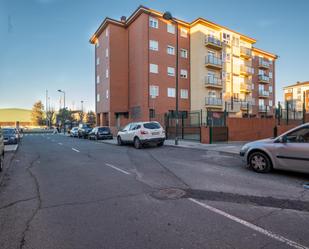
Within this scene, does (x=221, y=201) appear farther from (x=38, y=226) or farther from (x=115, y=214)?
(x=38, y=226)

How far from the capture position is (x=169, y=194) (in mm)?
5223

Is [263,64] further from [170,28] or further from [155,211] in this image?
[155,211]

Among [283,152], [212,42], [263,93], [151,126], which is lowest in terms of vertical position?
[283,152]

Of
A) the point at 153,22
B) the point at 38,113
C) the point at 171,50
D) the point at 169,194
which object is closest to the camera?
the point at 169,194

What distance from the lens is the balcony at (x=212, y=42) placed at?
1299 inches

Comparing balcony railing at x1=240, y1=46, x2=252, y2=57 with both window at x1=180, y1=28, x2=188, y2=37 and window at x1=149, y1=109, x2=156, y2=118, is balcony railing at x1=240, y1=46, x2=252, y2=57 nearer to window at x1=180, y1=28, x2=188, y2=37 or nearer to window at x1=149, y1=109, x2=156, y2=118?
window at x1=180, y1=28, x2=188, y2=37

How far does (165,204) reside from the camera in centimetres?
459

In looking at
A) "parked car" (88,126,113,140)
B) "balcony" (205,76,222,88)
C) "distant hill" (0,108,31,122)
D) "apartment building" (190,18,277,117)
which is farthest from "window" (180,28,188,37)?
"distant hill" (0,108,31,122)

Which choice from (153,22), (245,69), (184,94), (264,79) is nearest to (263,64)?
(264,79)

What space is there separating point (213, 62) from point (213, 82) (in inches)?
120

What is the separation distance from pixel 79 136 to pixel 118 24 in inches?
697

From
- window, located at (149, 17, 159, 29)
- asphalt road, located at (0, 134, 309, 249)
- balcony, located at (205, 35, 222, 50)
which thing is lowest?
asphalt road, located at (0, 134, 309, 249)

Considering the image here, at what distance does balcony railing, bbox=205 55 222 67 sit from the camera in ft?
109

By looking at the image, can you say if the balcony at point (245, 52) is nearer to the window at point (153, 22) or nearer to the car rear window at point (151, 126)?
the window at point (153, 22)
